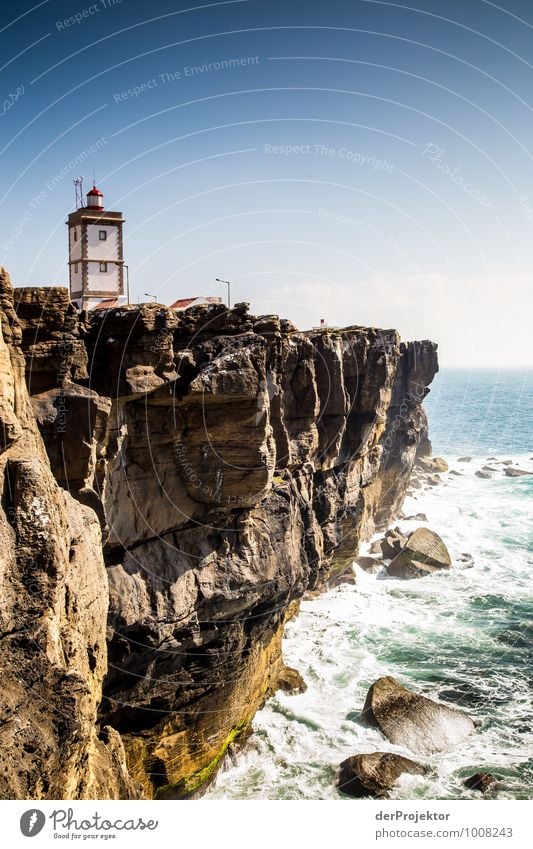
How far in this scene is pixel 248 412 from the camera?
81.8 feet

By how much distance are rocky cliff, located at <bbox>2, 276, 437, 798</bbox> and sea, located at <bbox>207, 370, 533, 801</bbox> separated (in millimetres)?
1811

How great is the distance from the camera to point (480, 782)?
26.5 metres

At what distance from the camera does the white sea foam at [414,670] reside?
27719 millimetres

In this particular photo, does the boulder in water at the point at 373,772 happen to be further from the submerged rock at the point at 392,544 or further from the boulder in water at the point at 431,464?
the boulder in water at the point at 431,464

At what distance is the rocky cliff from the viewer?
738 inches

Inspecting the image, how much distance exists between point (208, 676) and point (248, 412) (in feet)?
29.1

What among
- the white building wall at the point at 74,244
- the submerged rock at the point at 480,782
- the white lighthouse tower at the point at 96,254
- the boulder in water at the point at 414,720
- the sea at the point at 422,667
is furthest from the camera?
the white building wall at the point at 74,244

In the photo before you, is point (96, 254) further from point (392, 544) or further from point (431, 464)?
point (431, 464)

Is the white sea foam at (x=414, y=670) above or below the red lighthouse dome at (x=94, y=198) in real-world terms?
below

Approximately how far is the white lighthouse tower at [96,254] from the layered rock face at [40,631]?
2226cm

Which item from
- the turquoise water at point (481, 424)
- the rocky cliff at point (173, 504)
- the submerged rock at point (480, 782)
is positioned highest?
the rocky cliff at point (173, 504)

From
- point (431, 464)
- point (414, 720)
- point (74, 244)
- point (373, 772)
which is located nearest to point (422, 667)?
point (414, 720)

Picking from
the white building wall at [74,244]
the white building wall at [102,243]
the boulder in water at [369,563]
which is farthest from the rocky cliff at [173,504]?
the boulder in water at [369,563]

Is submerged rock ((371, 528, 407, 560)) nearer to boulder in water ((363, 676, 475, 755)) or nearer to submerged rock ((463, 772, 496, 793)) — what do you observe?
boulder in water ((363, 676, 475, 755))
